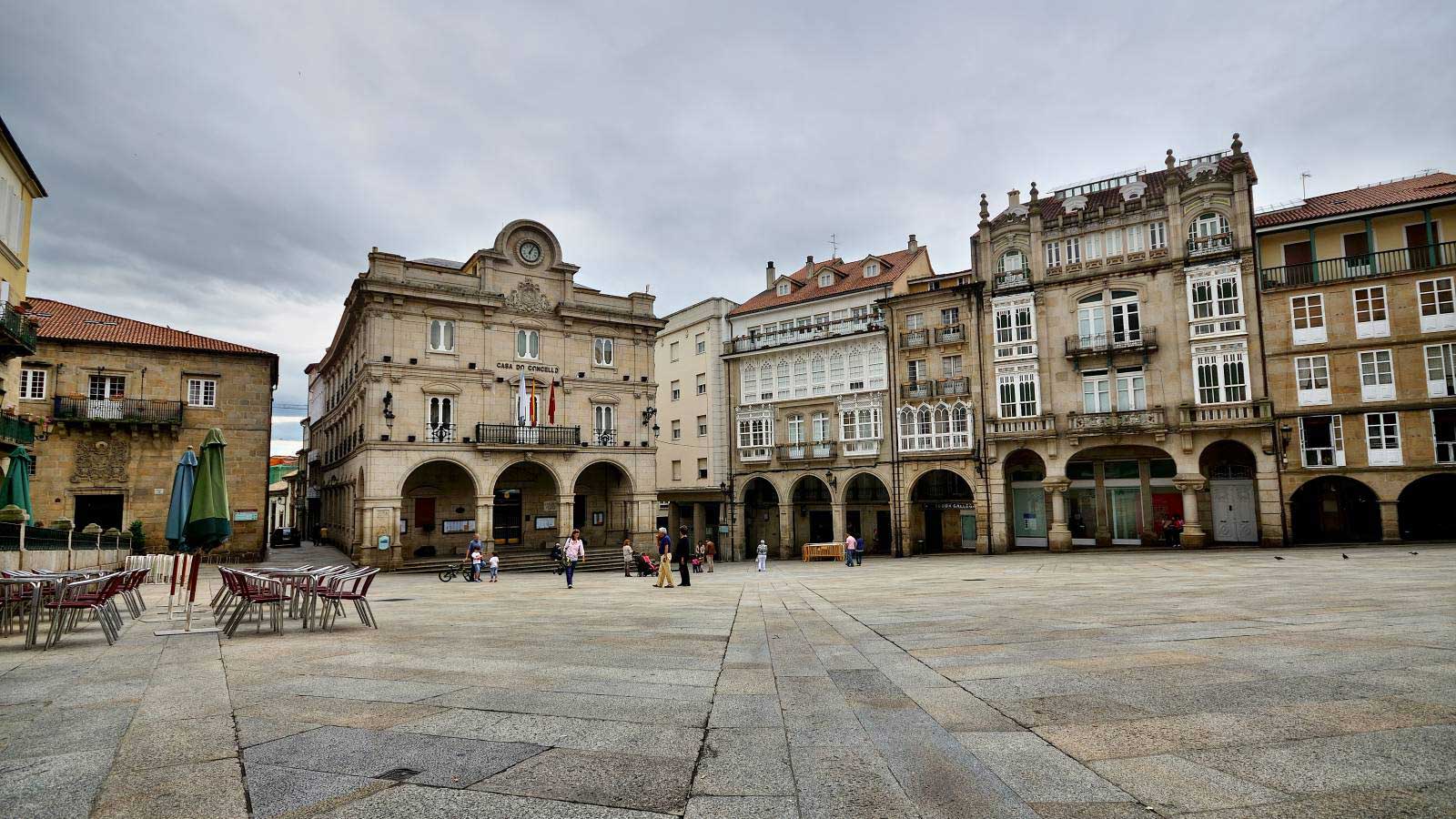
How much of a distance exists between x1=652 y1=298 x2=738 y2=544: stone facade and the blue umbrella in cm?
3424

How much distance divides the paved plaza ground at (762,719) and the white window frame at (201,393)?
90.9 feet

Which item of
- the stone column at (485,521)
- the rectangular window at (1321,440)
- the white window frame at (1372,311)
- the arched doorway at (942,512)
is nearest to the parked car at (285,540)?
the stone column at (485,521)

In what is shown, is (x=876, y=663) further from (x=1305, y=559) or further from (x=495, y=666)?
(x=1305, y=559)

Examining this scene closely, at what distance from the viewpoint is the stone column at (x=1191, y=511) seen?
1331 inches

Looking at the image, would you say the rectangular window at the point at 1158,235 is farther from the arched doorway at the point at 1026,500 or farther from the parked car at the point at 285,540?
the parked car at the point at 285,540

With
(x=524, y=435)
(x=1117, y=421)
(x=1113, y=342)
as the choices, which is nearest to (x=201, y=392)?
(x=524, y=435)

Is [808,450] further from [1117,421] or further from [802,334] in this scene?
[1117,421]

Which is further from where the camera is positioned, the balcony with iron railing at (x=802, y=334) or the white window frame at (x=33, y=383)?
the balcony with iron railing at (x=802, y=334)

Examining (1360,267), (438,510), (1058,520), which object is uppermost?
(1360,267)

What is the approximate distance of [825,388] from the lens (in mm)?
45125

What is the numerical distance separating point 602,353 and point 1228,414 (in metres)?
29.0

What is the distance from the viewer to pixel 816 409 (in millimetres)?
45312

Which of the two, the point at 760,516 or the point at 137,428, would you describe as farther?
the point at 760,516

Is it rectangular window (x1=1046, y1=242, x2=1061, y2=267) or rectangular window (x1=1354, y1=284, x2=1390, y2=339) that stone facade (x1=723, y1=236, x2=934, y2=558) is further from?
rectangular window (x1=1354, y1=284, x2=1390, y2=339)
